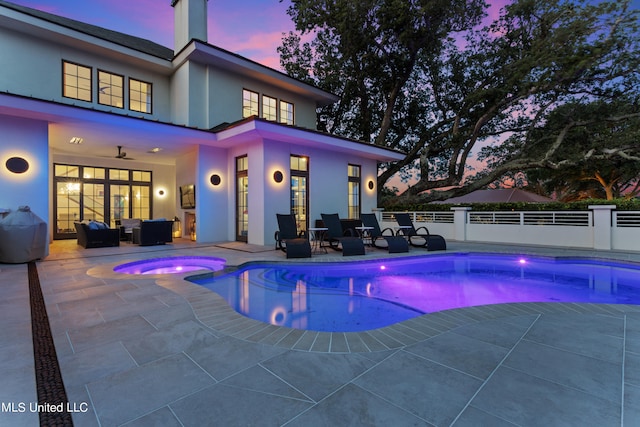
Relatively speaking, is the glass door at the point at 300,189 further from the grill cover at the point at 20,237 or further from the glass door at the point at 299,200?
the grill cover at the point at 20,237

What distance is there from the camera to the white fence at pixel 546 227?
8.09 metres

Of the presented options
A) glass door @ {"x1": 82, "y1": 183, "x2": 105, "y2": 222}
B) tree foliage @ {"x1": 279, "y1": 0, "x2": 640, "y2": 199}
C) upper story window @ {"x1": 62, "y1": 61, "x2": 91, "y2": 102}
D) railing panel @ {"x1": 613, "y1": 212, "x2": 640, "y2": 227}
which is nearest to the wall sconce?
upper story window @ {"x1": 62, "y1": 61, "x2": 91, "y2": 102}

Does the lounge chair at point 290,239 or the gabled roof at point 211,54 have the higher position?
the gabled roof at point 211,54

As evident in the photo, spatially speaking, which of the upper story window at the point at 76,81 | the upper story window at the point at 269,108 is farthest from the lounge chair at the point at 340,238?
the upper story window at the point at 76,81

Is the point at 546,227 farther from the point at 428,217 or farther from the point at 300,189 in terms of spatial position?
the point at 300,189

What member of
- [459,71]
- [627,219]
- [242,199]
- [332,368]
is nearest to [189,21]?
[242,199]

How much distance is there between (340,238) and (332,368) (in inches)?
221

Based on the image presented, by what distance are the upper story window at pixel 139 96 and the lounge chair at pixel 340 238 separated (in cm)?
754

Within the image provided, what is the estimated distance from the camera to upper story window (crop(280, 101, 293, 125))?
41.1 feet

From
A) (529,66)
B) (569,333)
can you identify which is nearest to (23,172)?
(569,333)

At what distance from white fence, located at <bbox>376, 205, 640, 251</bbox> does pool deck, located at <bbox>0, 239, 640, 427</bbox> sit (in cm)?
→ 661

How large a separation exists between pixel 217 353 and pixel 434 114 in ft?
60.4

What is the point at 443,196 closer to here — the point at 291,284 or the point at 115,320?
the point at 291,284

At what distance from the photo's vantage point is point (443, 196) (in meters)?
15.8
